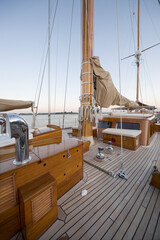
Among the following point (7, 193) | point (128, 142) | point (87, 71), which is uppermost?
point (87, 71)

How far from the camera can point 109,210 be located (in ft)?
4.74

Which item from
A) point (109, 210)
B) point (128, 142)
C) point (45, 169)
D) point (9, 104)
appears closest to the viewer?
point (45, 169)

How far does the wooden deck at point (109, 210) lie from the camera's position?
3.82 feet

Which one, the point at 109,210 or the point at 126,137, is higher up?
the point at 126,137

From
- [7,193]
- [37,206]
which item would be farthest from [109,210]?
[7,193]

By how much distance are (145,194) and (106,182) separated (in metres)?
0.69

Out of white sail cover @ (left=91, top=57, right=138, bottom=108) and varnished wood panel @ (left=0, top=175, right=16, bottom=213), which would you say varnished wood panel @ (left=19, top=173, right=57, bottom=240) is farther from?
white sail cover @ (left=91, top=57, right=138, bottom=108)

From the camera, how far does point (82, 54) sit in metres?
3.71

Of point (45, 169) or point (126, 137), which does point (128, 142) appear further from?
point (45, 169)

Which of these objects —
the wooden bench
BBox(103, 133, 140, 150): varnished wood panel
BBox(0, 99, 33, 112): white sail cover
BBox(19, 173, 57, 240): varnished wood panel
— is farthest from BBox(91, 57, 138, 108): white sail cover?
Answer: BBox(19, 173, 57, 240): varnished wood panel

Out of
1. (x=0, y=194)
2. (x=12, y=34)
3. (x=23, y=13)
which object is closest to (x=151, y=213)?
(x=0, y=194)

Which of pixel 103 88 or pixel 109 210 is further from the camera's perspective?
pixel 103 88

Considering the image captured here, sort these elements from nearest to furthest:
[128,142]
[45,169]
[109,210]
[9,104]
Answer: [45,169] → [109,210] → [9,104] → [128,142]

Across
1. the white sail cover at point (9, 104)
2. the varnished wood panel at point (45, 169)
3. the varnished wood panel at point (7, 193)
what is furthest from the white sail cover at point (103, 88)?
the varnished wood panel at point (7, 193)
